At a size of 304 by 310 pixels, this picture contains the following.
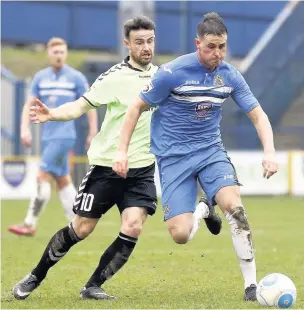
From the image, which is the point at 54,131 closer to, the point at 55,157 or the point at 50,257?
the point at 55,157

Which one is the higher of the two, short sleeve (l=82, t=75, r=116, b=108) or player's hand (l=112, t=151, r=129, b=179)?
short sleeve (l=82, t=75, r=116, b=108)

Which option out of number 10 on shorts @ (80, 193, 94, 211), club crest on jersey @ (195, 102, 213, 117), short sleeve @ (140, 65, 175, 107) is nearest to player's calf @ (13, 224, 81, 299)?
number 10 on shorts @ (80, 193, 94, 211)

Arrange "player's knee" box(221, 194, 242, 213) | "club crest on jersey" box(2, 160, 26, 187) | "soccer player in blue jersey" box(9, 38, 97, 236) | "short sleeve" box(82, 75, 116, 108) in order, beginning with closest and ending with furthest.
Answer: "player's knee" box(221, 194, 242, 213), "short sleeve" box(82, 75, 116, 108), "soccer player in blue jersey" box(9, 38, 97, 236), "club crest on jersey" box(2, 160, 26, 187)

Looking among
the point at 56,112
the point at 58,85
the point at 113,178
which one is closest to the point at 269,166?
the point at 113,178

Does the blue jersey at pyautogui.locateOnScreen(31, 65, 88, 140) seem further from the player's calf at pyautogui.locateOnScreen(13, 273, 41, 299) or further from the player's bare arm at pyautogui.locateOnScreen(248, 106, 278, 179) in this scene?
the player's bare arm at pyautogui.locateOnScreen(248, 106, 278, 179)

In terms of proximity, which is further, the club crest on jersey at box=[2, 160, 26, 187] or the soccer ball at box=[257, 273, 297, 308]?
the club crest on jersey at box=[2, 160, 26, 187]

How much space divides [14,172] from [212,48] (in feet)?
53.4

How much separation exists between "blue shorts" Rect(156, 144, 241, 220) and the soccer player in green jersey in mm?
275

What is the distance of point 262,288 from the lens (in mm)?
7027

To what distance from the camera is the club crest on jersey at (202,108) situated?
7.42 m

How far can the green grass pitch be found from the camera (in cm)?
746

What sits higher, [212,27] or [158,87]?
[212,27]

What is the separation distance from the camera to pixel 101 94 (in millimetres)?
7789

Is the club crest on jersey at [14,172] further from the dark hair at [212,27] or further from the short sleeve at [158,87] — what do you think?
the dark hair at [212,27]
